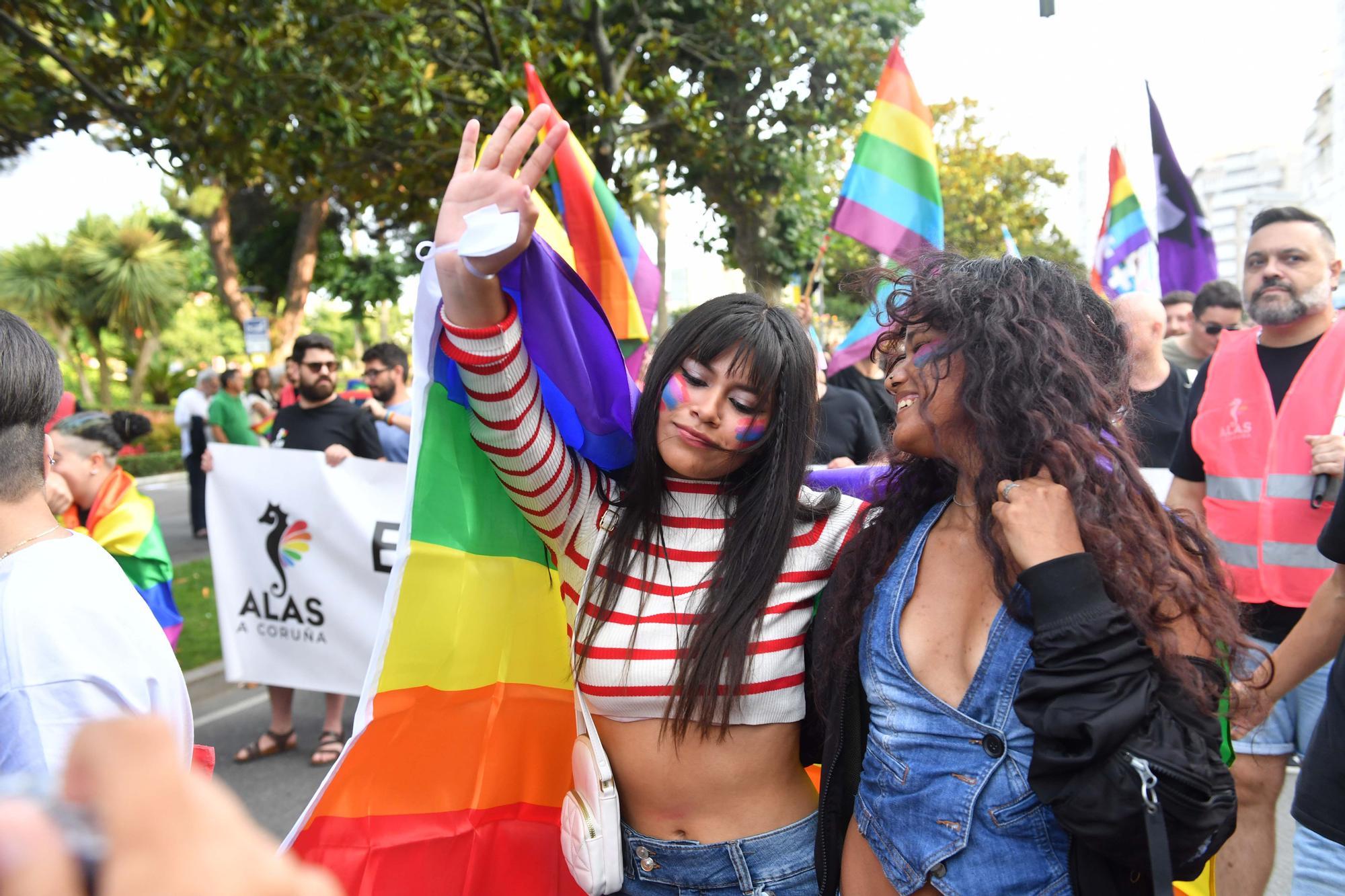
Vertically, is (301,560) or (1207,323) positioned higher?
(1207,323)

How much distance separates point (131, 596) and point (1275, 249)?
353 cm

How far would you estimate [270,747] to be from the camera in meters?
5.18

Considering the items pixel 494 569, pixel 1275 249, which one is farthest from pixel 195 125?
pixel 1275 249

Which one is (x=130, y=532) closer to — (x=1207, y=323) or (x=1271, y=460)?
(x=1271, y=460)

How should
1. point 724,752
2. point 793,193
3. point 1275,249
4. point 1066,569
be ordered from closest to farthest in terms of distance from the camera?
point 1066,569, point 724,752, point 1275,249, point 793,193

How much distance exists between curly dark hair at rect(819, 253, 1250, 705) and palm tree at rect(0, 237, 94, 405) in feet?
110

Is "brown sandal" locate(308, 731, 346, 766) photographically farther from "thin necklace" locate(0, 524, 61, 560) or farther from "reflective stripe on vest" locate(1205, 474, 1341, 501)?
"reflective stripe on vest" locate(1205, 474, 1341, 501)

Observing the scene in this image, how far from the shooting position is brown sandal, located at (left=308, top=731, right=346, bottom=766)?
5031 millimetres

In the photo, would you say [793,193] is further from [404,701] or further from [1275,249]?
[404,701]

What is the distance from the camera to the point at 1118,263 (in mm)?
6512

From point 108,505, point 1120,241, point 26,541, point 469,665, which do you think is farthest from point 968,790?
point 1120,241

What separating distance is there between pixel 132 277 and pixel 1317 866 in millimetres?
34223

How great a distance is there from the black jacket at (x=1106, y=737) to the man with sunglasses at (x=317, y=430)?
173 inches

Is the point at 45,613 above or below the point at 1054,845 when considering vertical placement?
above
